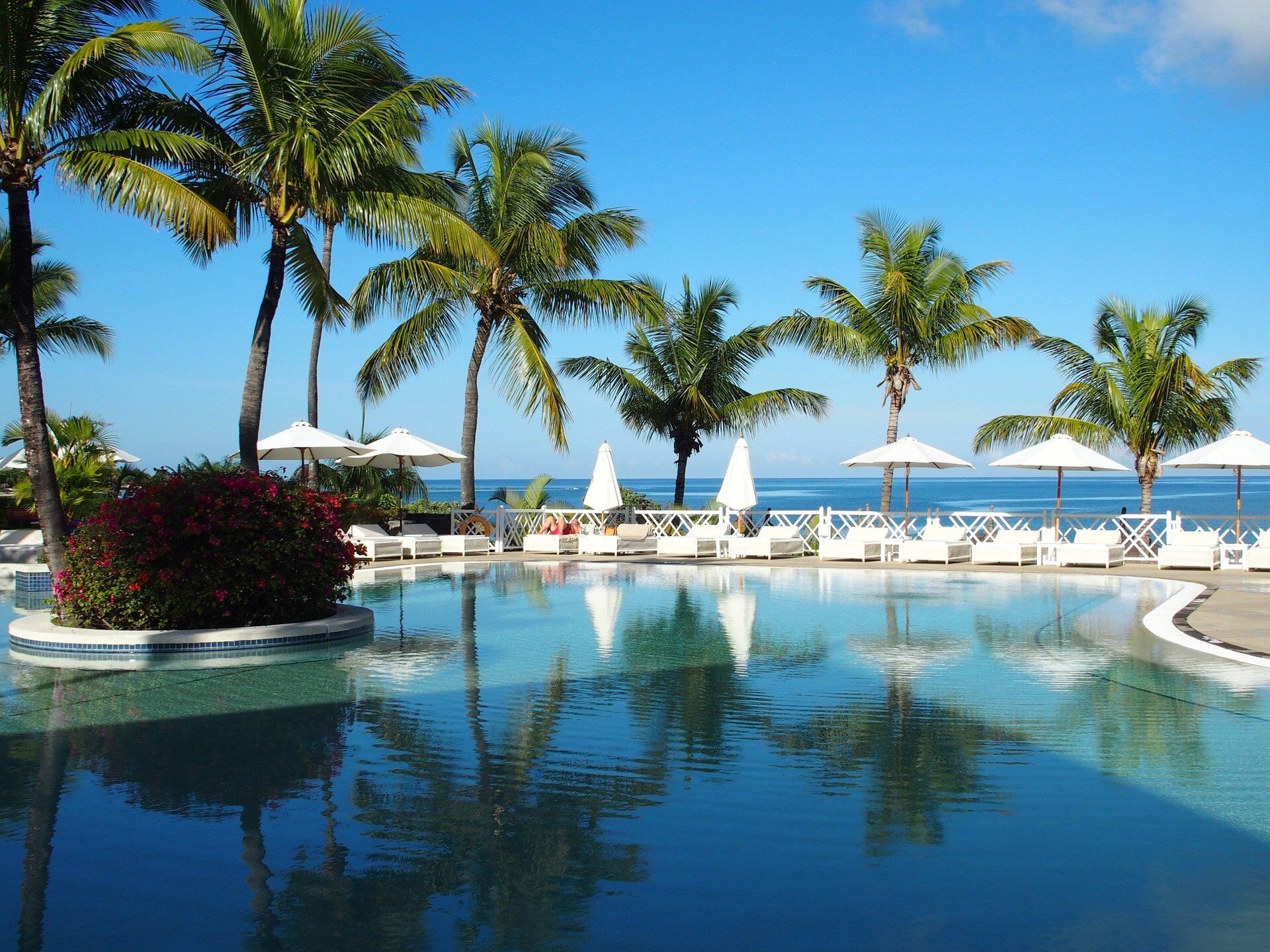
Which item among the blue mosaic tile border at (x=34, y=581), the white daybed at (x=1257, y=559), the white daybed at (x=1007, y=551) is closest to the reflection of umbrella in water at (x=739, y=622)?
the white daybed at (x=1007, y=551)

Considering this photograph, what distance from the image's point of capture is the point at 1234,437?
18.7 metres

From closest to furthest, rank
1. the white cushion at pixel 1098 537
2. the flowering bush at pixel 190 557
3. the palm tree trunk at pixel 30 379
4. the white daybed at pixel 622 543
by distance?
the flowering bush at pixel 190 557
the palm tree trunk at pixel 30 379
the white cushion at pixel 1098 537
the white daybed at pixel 622 543

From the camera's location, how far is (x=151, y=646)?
861 cm

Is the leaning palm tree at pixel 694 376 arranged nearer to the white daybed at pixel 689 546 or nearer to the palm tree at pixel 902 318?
the palm tree at pixel 902 318

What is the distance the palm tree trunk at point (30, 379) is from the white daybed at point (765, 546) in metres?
12.4

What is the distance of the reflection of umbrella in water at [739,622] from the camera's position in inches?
346

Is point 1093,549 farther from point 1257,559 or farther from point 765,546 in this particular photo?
point 765,546

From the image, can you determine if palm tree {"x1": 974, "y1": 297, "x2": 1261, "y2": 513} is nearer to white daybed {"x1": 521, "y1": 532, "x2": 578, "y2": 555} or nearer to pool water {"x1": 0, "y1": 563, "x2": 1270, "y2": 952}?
white daybed {"x1": 521, "y1": 532, "x2": 578, "y2": 555}

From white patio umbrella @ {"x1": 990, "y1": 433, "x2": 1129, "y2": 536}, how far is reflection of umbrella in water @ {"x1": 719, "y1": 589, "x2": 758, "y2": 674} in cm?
817

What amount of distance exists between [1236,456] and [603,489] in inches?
459

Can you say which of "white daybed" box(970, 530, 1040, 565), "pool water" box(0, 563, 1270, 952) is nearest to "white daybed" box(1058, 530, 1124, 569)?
"white daybed" box(970, 530, 1040, 565)

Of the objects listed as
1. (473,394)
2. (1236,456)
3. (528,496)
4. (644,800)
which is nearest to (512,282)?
(473,394)

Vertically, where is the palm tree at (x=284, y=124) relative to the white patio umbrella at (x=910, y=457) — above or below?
above

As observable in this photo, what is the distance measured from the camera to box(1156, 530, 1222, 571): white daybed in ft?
55.4
